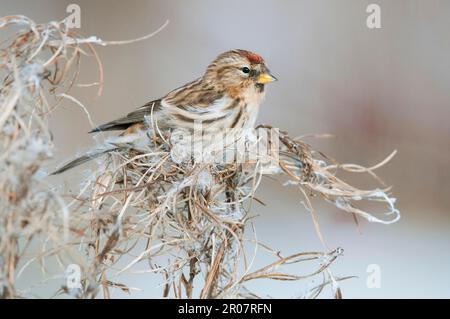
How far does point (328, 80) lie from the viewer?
5.13 m

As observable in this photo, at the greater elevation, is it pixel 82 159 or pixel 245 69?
pixel 245 69

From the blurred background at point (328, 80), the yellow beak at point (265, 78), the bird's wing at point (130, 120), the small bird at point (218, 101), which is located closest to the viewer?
the bird's wing at point (130, 120)

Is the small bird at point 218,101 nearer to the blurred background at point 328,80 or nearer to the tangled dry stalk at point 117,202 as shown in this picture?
the tangled dry stalk at point 117,202

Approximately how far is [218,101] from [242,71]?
0.66ft

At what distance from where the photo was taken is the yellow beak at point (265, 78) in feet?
10.7

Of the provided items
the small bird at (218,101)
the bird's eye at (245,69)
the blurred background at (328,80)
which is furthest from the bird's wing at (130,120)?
the blurred background at (328,80)

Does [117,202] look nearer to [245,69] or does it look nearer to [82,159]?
[82,159]

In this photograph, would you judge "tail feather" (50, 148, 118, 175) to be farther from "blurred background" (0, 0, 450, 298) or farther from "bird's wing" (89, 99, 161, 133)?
"blurred background" (0, 0, 450, 298)

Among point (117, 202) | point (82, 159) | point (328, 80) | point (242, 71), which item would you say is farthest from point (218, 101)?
point (328, 80)

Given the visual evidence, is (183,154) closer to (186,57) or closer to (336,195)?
(336,195)

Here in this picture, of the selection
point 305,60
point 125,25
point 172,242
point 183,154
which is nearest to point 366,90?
point 305,60

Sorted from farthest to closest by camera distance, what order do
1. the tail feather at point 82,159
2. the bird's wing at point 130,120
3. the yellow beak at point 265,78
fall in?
1. the yellow beak at point 265,78
2. the bird's wing at point 130,120
3. the tail feather at point 82,159

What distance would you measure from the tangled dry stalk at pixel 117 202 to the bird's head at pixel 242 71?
2.71 ft

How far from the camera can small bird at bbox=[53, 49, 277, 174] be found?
10.1 feet
